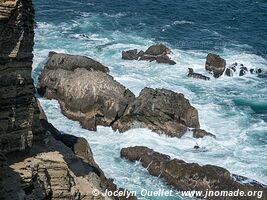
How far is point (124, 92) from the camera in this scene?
56562 mm

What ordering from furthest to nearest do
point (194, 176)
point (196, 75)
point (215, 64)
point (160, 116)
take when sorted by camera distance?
1. point (215, 64)
2. point (196, 75)
3. point (160, 116)
4. point (194, 176)

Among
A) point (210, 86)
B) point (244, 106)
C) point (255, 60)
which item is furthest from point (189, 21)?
point (244, 106)

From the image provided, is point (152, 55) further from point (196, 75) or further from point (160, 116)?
point (160, 116)

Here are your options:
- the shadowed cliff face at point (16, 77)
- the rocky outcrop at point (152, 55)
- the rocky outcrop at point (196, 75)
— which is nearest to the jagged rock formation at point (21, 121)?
the shadowed cliff face at point (16, 77)

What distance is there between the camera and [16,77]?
27609mm

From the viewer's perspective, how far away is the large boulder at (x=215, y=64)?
73.0 meters

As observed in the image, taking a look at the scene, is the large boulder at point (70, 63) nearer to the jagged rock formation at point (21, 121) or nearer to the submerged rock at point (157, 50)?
the submerged rock at point (157, 50)

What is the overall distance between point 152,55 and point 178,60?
407 centimetres

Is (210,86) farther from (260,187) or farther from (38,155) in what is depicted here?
(38,155)

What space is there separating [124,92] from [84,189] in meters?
26.3

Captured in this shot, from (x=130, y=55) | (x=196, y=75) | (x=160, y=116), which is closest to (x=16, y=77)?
(x=160, y=116)

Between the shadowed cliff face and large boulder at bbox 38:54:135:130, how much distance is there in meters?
26.2

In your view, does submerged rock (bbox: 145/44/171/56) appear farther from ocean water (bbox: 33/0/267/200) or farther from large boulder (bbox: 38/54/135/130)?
large boulder (bbox: 38/54/135/130)

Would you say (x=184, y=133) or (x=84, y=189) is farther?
(x=184, y=133)
